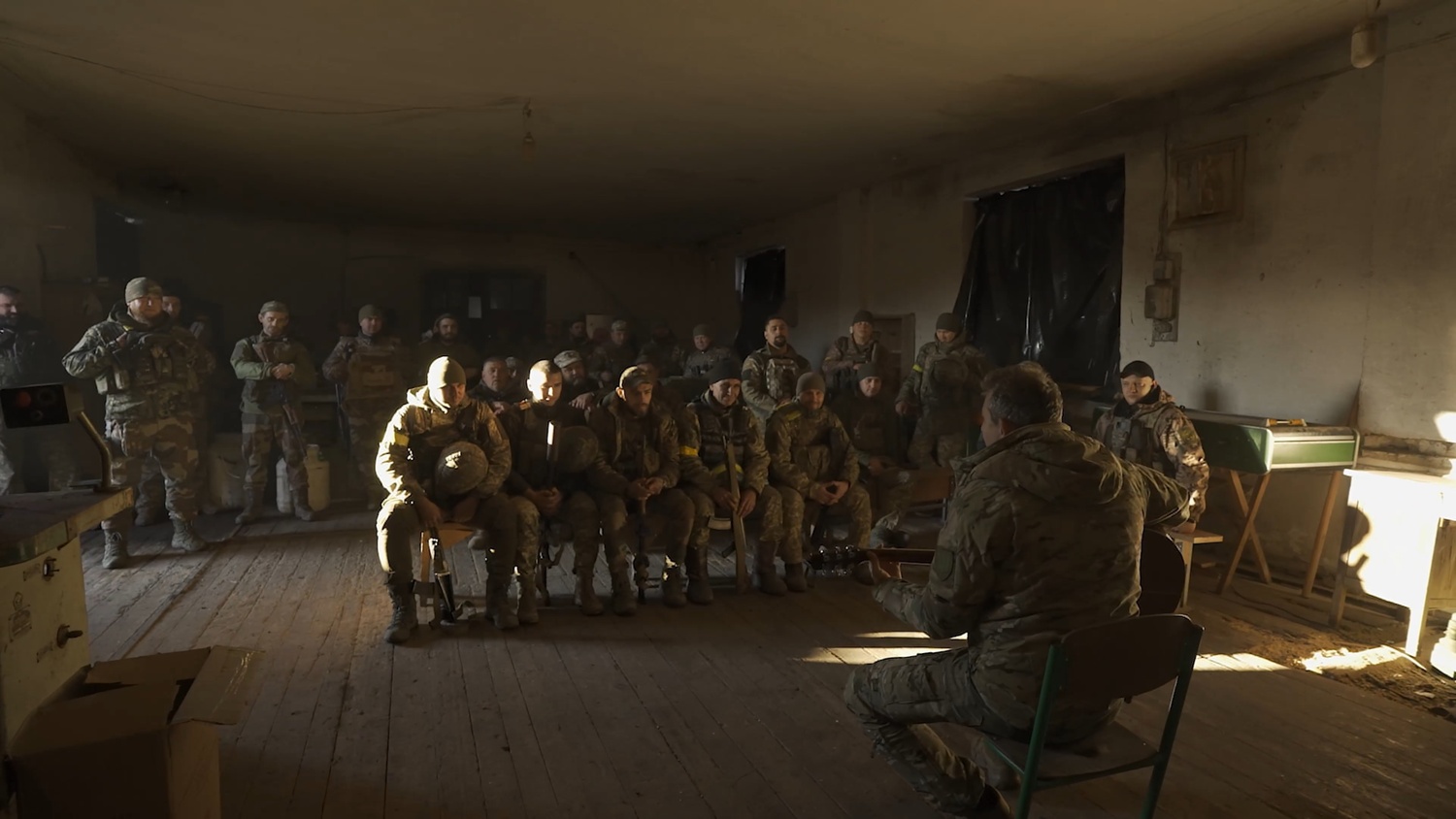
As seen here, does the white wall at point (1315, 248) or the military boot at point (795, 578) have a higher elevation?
the white wall at point (1315, 248)

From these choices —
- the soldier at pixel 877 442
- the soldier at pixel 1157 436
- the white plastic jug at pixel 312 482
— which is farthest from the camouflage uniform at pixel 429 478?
the soldier at pixel 1157 436

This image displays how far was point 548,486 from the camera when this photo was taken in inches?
170

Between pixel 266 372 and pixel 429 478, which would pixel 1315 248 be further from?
pixel 266 372

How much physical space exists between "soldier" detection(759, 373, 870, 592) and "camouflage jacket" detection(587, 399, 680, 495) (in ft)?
2.12

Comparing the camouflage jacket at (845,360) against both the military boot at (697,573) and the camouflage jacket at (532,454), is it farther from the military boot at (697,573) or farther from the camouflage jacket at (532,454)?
the camouflage jacket at (532,454)

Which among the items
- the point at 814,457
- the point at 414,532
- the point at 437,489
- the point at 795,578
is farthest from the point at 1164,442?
the point at 414,532

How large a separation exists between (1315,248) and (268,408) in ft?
23.1

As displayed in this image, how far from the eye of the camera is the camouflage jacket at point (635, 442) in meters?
4.42

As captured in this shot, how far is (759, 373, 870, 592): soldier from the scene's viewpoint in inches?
187

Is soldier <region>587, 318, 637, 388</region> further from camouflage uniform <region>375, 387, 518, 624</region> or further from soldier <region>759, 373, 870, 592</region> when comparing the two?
camouflage uniform <region>375, 387, 518, 624</region>

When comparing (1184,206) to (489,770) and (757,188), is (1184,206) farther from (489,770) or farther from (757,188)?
(489,770)

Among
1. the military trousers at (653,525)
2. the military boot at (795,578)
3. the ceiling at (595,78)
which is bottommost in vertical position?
the military boot at (795,578)

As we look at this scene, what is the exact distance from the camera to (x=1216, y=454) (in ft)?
14.6

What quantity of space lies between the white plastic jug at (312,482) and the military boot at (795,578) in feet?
13.2
